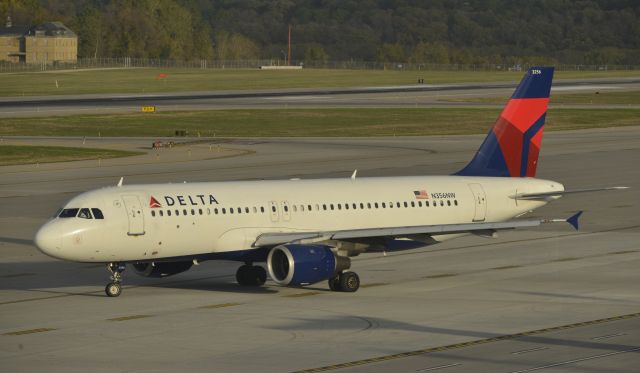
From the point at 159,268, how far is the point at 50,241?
465 centimetres

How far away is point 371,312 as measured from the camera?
37.8 meters

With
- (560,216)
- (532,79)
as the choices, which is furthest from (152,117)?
(532,79)

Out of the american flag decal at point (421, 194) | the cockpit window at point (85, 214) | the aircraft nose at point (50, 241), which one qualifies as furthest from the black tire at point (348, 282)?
the aircraft nose at point (50, 241)

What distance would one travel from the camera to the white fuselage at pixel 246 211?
39.0 m

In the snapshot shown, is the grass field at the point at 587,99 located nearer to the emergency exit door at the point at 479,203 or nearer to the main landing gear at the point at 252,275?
the emergency exit door at the point at 479,203

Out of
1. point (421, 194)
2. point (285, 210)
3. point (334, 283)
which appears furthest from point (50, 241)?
point (421, 194)

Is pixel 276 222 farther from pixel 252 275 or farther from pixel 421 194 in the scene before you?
pixel 421 194

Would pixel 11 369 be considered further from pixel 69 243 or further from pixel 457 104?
pixel 457 104

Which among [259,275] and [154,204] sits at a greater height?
[154,204]

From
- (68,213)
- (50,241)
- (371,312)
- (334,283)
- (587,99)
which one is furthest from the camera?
(587,99)

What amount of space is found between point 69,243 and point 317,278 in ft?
25.4

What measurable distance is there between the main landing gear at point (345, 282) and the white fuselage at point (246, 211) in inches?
83.8

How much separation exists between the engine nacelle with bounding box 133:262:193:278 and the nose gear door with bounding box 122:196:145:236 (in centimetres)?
271

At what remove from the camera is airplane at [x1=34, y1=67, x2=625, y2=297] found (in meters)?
39.1
